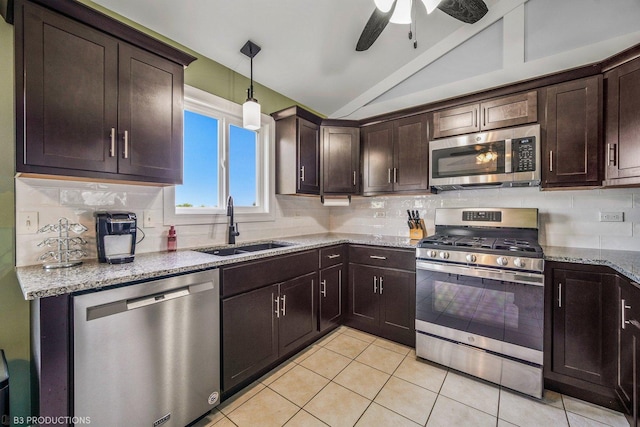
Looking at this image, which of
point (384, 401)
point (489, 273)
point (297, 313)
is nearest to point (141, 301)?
point (297, 313)

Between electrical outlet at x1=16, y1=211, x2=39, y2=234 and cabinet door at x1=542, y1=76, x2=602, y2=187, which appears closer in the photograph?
electrical outlet at x1=16, y1=211, x2=39, y2=234

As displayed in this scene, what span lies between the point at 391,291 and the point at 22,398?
2.63 m

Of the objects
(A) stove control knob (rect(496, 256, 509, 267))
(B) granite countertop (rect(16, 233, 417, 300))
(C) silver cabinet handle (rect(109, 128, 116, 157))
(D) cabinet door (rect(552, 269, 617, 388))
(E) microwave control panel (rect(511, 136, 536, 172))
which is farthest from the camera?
(E) microwave control panel (rect(511, 136, 536, 172))

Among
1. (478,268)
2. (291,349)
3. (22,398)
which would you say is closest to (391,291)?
(478,268)

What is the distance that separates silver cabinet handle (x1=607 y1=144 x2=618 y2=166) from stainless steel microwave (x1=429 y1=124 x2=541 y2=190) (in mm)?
388

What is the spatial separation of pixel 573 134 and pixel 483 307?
151cm

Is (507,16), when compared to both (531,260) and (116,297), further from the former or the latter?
(116,297)

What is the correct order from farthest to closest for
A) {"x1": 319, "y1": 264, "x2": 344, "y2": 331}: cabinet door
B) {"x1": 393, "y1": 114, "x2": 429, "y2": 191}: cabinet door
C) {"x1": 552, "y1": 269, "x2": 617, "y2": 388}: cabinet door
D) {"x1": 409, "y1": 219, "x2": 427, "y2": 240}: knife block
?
{"x1": 409, "y1": 219, "x2": 427, "y2": 240}: knife block < {"x1": 393, "y1": 114, "x2": 429, "y2": 191}: cabinet door < {"x1": 319, "y1": 264, "x2": 344, "y2": 331}: cabinet door < {"x1": 552, "y1": 269, "x2": 617, "y2": 388}: cabinet door

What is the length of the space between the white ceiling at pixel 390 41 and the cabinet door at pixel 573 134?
0.45m

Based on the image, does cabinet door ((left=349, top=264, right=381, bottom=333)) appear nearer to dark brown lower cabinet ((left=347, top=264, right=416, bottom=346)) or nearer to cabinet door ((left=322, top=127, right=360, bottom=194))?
dark brown lower cabinet ((left=347, top=264, right=416, bottom=346))

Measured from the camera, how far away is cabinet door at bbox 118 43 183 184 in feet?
5.34

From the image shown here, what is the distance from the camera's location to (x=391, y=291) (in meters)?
2.59

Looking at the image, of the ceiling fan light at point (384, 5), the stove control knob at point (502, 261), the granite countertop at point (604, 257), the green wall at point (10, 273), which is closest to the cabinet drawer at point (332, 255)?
the stove control knob at point (502, 261)

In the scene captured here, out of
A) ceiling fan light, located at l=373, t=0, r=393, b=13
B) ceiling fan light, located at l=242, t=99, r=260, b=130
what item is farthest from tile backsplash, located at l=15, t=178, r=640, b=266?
ceiling fan light, located at l=373, t=0, r=393, b=13
